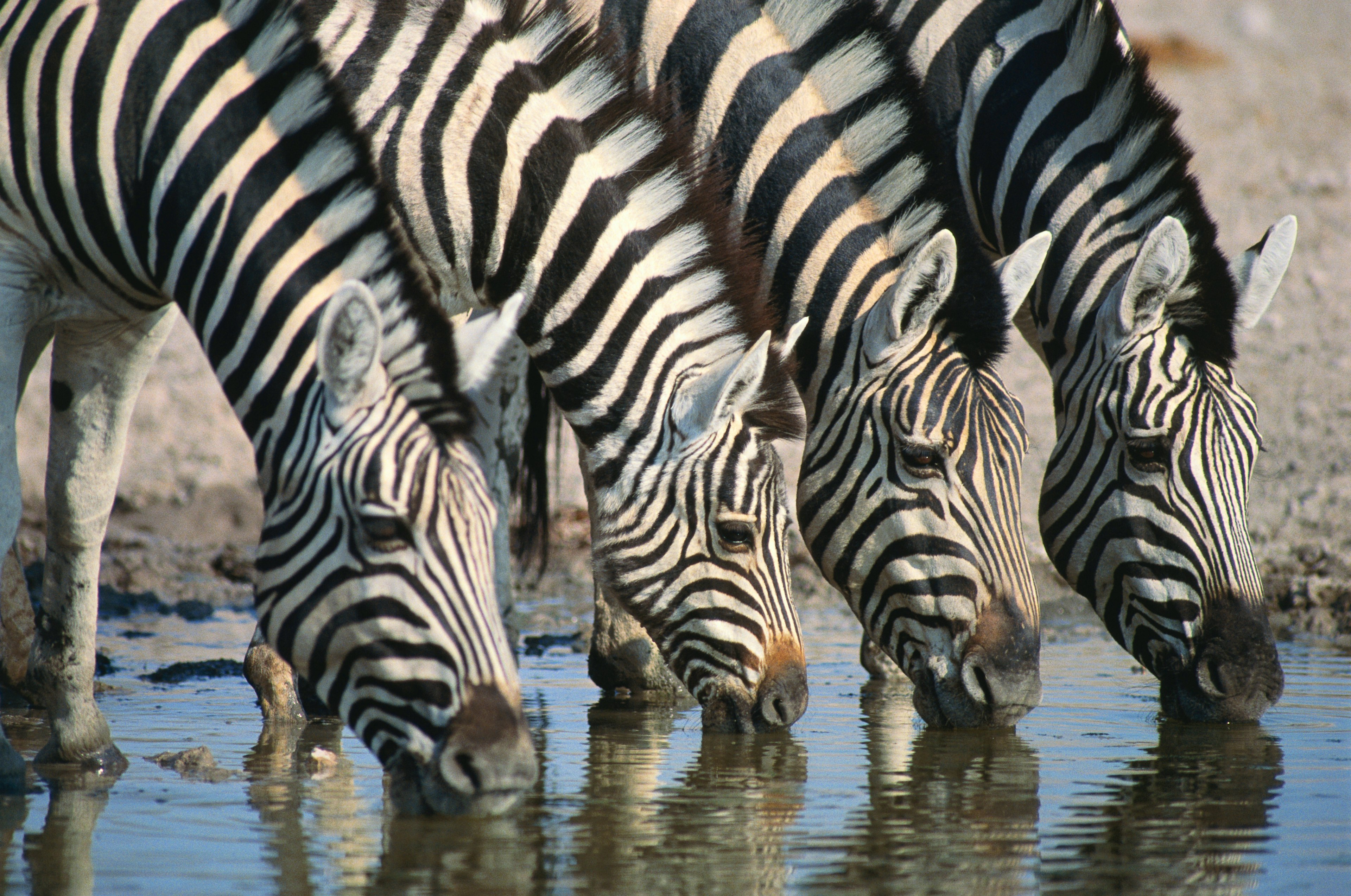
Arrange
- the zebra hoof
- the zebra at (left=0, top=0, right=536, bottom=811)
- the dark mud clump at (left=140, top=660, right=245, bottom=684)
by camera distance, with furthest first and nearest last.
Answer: the dark mud clump at (left=140, top=660, right=245, bottom=684), the zebra hoof, the zebra at (left=0, top=0, right=536, bottom=811)

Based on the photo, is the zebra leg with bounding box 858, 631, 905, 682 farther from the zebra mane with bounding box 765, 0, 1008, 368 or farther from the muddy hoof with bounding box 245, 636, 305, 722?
the muddy hoof with bounding box 245, 636, 305, 722

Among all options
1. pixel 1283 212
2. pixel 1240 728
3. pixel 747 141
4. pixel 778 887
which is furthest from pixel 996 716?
pixel 1283 212

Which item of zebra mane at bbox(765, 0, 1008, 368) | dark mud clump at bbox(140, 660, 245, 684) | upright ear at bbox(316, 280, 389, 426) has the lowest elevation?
dark mud clump at bbox(140, 660, 245, 684)

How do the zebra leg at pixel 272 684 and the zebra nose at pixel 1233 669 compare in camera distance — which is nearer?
the zebra nose at pixel 1233 669

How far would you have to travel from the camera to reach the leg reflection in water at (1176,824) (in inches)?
136

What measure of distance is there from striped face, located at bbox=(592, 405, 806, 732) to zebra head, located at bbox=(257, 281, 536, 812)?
130 centimetres

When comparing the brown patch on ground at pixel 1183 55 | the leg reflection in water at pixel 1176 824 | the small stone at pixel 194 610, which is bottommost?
the leg reflection in water at pixel 1176 824

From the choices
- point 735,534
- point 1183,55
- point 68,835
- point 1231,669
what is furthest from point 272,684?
point 1183,55

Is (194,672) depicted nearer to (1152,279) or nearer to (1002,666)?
(1002,666)

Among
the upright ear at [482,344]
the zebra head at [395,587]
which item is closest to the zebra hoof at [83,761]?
the zebra head at [395,587]

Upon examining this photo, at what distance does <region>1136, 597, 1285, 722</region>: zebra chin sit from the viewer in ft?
17.6

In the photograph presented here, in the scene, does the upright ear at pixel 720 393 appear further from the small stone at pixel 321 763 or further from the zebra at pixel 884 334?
the small stone at pixel 321 763

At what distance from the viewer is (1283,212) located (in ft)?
49.8

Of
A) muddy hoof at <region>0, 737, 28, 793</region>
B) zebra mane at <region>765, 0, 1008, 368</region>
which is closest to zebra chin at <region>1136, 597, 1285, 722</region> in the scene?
zebra mane at <region>765, 0, 1008, 368</region>
